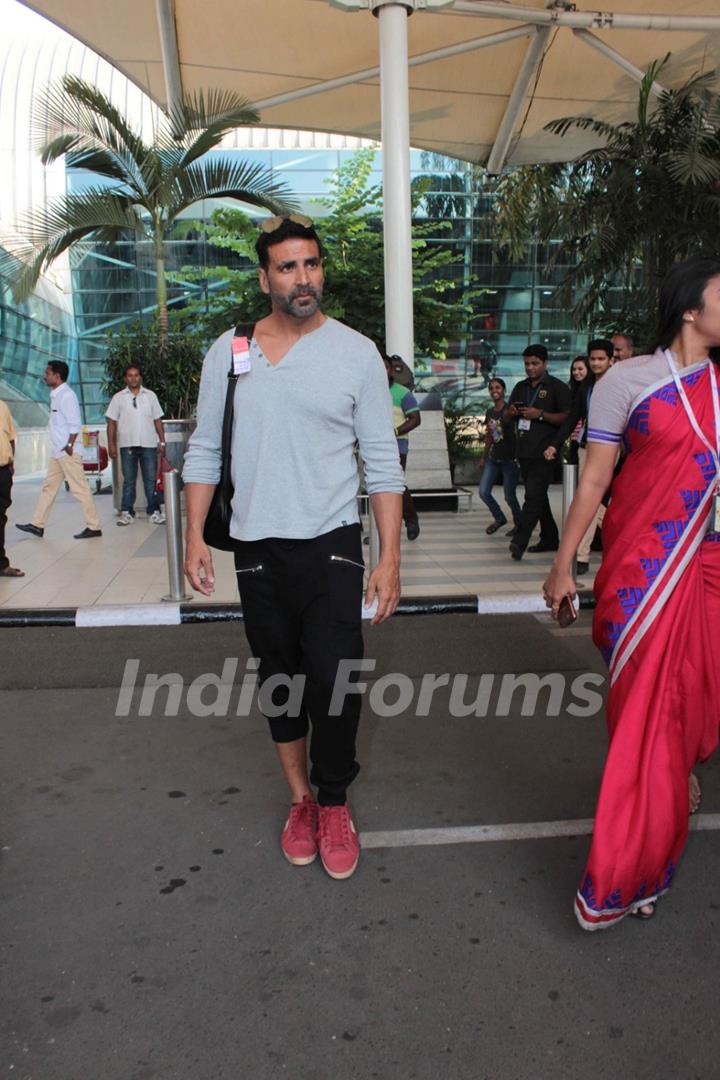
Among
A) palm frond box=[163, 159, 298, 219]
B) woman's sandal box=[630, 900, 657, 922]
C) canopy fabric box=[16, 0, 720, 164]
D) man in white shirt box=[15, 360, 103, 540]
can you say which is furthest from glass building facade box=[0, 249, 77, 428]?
woman's sandal box=[630, 900, 657, 922]

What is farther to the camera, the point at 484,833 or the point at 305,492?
the point at 484,833

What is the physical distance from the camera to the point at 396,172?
1265cm

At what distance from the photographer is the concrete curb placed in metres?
6.85

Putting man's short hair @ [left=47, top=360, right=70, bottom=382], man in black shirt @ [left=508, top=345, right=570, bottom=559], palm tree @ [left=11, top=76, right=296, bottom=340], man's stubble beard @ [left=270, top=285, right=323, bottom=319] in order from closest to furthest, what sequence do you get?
man's stubble beard @ [left=270, top=285, right=323, bottom=319] → man in black shirt @ [left=508, top=345, right=570, bottom=559] → man's short hair @ [left=47, top=360, right=70, bottom=382] → palm tree @ [left=11, top=76, right=296, bottom=340]

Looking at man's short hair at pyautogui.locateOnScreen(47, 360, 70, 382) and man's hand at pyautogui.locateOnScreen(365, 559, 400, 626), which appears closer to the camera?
man's hand at pyautogui.locateOnScreen(365, 559, 400, 626)

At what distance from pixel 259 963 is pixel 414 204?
23688mm

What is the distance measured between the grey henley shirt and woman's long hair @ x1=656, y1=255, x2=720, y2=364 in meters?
0.93

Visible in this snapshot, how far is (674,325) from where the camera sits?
3123mm

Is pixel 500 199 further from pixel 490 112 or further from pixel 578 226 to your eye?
pixel 578 226

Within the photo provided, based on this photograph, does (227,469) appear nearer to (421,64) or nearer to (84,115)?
(84,115)

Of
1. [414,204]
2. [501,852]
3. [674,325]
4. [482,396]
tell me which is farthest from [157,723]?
[482,396]

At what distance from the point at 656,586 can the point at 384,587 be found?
33.2 inches

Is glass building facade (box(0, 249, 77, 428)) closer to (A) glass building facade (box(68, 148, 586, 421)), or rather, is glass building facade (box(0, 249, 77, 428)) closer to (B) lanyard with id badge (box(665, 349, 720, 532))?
(A) glass building facade (box(68, 148, 586, 421))

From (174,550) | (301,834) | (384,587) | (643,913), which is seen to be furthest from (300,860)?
(174,550)
